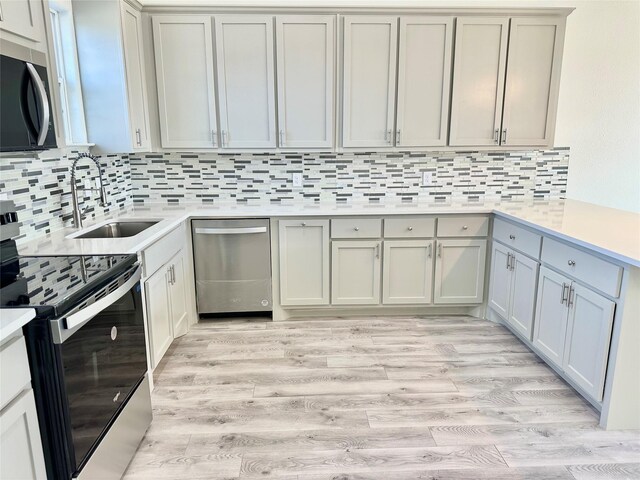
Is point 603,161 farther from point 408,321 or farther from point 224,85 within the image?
point 224,85

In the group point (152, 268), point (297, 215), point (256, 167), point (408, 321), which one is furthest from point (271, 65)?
point (408, 321)

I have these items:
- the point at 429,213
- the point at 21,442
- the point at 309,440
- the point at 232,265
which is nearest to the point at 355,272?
the point at 429,213

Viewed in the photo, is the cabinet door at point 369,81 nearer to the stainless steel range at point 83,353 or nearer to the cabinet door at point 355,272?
the cabinet door at point 355,272

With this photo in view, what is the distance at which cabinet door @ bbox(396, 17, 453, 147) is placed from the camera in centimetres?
331

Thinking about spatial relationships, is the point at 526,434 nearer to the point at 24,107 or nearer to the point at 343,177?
the point at 343,177

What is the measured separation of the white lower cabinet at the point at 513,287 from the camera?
2854mm

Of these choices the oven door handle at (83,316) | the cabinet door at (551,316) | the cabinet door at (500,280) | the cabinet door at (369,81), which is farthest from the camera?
the cabinet door at (369,81)

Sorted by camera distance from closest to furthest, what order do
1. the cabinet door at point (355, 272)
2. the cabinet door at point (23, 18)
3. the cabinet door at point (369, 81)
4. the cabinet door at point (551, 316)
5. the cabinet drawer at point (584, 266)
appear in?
the cabinet door at point (23, 18)
the cabinet drawer at point (584, 266)
the cabinet door at point (551, 316)
the cabinet door at point (369, 81)
the cabinet door at point (355, 272)

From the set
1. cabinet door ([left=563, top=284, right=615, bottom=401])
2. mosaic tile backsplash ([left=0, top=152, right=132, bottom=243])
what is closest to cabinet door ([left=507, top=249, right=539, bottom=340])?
cabinet door ([left=563, top=284, right=615, bottom=401])

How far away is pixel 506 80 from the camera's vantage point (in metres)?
3.41

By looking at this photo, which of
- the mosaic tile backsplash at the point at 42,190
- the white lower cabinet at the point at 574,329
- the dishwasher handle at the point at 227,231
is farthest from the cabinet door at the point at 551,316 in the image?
the mosaic tile backsplash at the point at 42,190

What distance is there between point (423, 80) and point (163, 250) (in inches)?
90.5

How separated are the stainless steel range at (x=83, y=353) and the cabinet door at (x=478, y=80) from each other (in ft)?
8.78

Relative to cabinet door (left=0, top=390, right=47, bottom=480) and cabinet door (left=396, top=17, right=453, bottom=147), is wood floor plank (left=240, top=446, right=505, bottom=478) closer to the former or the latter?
cabinet door (left=0, top=390, right=47, bottom=480)
